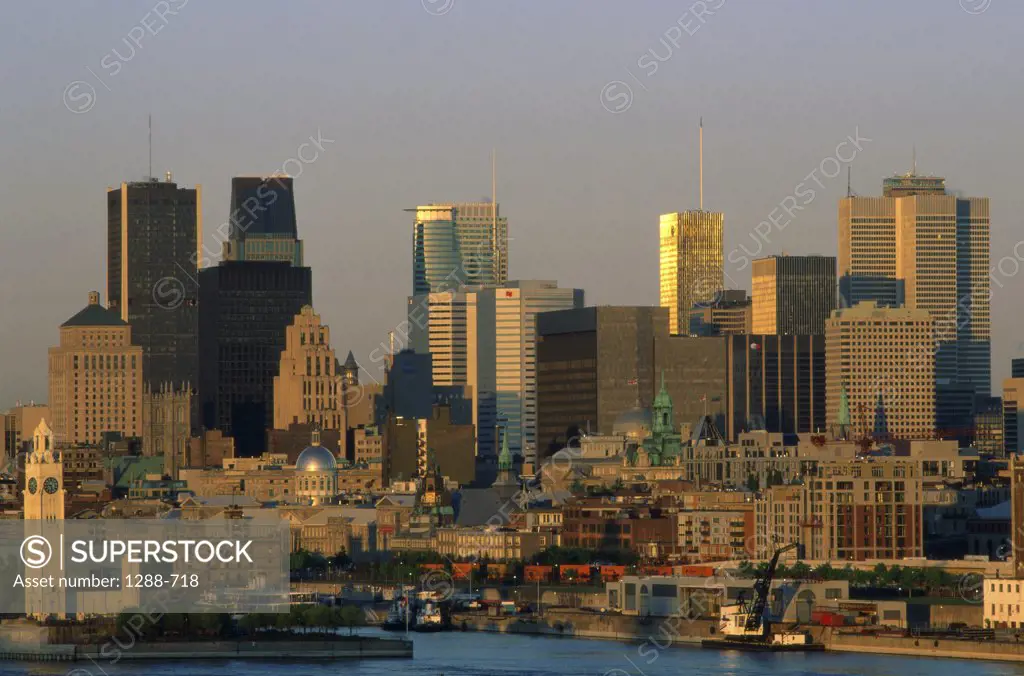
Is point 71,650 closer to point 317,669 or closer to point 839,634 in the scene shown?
point 317,669

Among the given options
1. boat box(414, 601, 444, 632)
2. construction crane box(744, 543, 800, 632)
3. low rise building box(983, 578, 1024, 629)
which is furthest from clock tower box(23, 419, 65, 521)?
low rise building box(983, 578, 1024, 629)

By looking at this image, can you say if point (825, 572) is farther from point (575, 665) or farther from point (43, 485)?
point (43, 485)

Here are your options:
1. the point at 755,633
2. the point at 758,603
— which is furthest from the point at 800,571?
the point at 755,633

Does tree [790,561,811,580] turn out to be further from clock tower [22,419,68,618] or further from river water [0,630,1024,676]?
clock tower [22,419,68,618]

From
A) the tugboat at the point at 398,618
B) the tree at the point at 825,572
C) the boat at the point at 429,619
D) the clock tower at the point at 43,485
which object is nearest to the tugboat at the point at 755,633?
the boat at the point at 429,619

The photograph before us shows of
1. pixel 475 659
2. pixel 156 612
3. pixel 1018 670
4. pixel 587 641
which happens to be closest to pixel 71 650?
pixel 156 612

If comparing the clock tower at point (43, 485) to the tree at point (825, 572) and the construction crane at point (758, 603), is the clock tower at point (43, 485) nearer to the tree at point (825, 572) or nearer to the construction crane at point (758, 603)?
the construction crane at point (758, 603)
